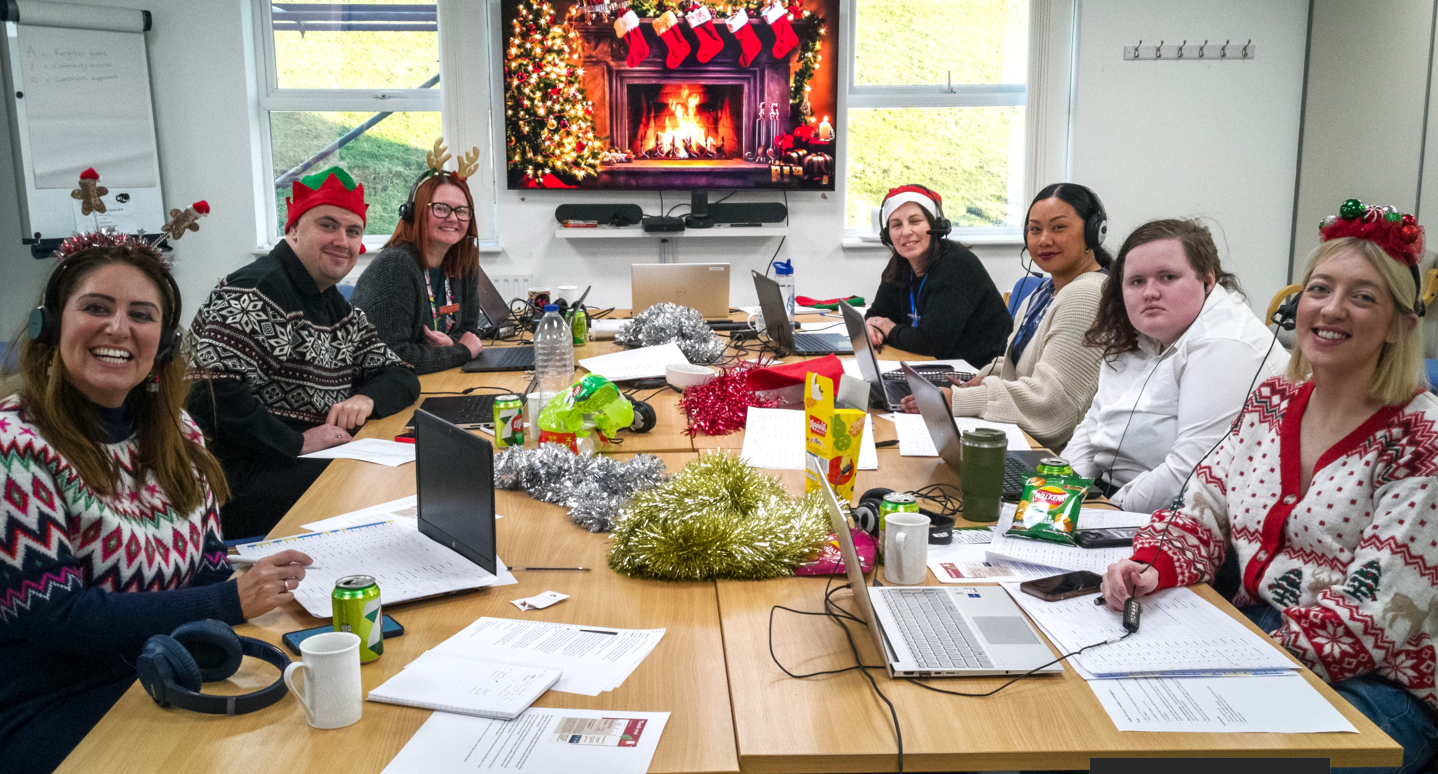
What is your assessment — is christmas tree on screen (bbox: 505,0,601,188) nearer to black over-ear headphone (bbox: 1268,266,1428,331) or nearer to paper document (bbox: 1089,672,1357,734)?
black over-ear headphone (bbox: 1268,266,1428,331)

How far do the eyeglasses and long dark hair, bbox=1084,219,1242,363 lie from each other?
7.11ft

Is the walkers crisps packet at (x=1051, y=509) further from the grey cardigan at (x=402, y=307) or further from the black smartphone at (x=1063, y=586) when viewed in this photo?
the grey cardigan at (x=402, y=307)

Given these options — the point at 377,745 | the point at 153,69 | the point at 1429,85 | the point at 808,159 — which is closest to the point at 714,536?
the point at 377,745

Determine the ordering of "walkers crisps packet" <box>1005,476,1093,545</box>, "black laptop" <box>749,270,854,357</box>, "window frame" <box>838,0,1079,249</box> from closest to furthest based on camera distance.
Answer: "walkers crisps packet" <box>1005,476,1093,545</box> → "black laptop" <box>749,270,854,357</box> → "window frame" <box>838,0,1079,249</box>

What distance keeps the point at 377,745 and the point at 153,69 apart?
5.26m

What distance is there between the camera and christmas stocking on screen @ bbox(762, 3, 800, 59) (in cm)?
524

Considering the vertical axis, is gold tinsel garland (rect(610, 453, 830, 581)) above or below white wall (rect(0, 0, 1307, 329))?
below

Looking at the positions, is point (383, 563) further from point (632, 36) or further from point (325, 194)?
point (632, 36)

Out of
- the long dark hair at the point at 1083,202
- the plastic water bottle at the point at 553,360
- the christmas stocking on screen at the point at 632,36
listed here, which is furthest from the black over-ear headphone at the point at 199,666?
the christmas stocking on screen at the point at 632,36

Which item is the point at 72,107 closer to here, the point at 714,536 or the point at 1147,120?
the point at 714,536

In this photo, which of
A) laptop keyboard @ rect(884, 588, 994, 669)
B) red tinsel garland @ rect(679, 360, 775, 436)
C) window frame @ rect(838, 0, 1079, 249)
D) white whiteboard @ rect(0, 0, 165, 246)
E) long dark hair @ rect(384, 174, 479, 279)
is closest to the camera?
laptop keyboard @ rect(884, 588, 994, 669)

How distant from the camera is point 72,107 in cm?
476

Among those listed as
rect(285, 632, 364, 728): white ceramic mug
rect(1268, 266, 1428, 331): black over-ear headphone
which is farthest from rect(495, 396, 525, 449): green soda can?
rect(1268, 266, 1428, 331): black over-ear headphone

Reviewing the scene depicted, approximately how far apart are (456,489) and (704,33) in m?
4.32
